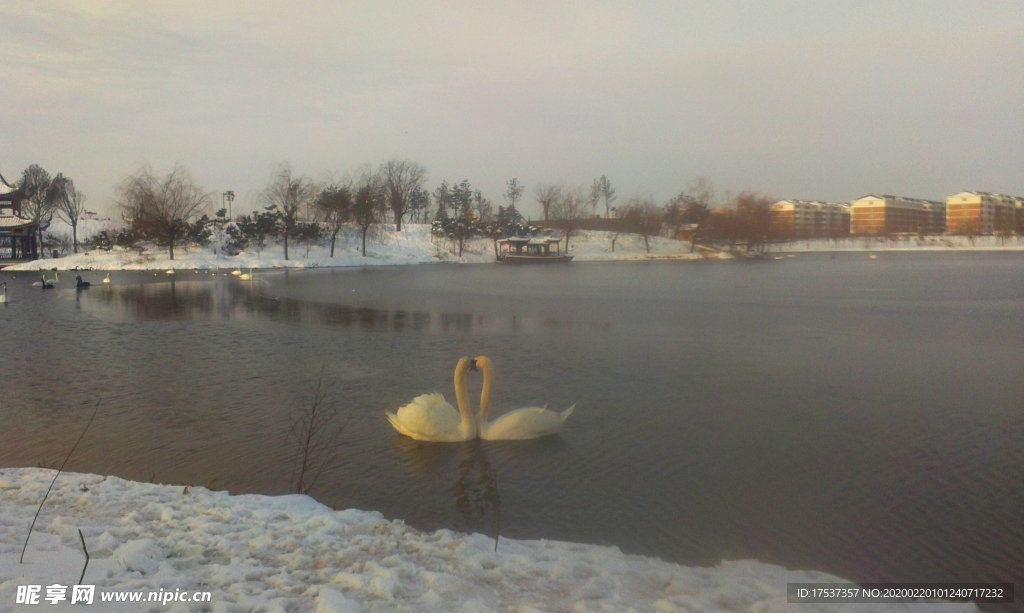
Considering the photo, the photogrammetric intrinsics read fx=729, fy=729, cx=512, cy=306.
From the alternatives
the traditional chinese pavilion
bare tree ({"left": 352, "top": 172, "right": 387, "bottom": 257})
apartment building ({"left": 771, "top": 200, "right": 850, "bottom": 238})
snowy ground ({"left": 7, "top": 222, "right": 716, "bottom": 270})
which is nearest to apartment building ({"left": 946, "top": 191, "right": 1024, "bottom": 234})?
apartment building ({"left": 771, "top": 200, "right": 850, "bottom": 238})

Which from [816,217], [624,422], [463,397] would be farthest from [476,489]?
[816,217]

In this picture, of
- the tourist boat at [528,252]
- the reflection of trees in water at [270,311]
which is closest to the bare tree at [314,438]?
the reflection of trees in water at [270,311]

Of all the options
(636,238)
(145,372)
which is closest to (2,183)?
(145,372)

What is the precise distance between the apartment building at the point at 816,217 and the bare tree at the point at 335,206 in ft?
216

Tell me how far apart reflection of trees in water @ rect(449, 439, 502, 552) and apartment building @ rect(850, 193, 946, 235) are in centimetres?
10932

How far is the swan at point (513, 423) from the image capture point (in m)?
6.99

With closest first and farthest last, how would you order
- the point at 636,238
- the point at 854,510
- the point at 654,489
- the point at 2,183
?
1. the point at 854,510
2. the point at 654,489
3. the point at 2,183
4. the point at 636,238

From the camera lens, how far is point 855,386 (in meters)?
9.60

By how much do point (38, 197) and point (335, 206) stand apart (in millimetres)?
23421

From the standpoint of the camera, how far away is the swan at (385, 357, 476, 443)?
271 inches

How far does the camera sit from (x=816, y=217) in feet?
378

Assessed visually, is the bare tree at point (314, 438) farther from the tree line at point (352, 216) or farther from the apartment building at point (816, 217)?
the apartment building at point (816, 217)

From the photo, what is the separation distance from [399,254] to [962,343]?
4814 cm

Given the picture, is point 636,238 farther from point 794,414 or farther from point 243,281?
point 794,414
